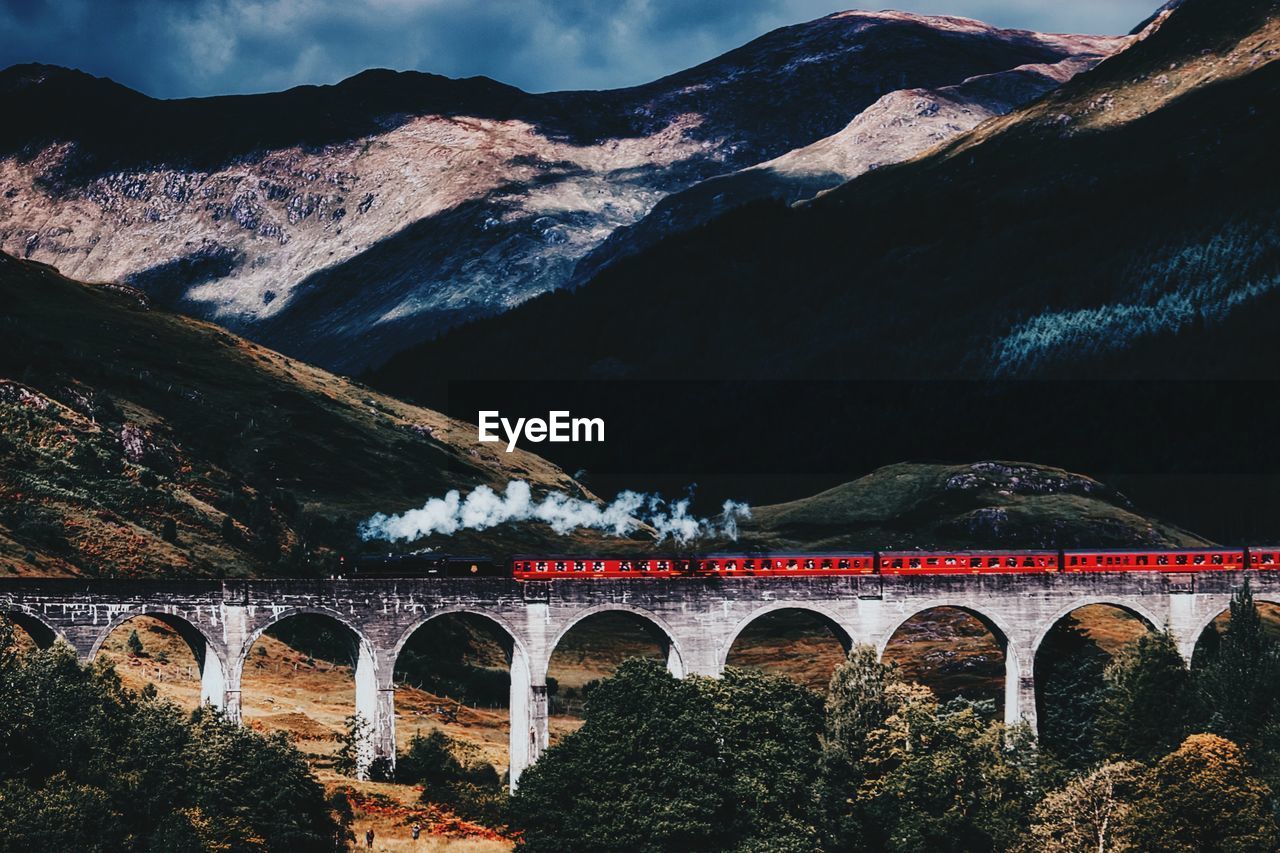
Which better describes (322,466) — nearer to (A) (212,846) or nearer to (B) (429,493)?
(B) (429,493)

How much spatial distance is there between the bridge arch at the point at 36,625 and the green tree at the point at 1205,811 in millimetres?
58353

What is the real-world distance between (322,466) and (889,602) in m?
106

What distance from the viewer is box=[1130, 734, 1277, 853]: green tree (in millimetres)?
67875

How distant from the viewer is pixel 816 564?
97000mm

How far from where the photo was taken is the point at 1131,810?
71125 millimetres

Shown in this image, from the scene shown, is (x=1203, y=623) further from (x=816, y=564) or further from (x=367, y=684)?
(x=367, y=684)

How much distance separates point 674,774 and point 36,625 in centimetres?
3801

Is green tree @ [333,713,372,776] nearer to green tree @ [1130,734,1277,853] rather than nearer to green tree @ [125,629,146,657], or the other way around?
green tree @ [125,629,146,657]

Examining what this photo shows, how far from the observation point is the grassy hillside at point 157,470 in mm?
128375

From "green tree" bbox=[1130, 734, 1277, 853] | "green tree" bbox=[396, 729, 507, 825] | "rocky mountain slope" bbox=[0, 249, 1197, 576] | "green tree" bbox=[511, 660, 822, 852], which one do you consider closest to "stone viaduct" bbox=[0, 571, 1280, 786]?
"green tree" bbox=[396, 729, 507, 825]

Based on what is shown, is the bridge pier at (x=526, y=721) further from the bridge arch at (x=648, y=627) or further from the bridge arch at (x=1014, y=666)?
the bridge arch at (x=1014, y=666)

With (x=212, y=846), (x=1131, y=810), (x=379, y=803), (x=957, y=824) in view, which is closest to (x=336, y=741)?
(x=379, y=803)

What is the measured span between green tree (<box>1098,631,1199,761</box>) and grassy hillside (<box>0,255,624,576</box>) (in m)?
79.4

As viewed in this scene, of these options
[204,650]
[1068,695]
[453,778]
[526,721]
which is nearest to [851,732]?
[526,721]
